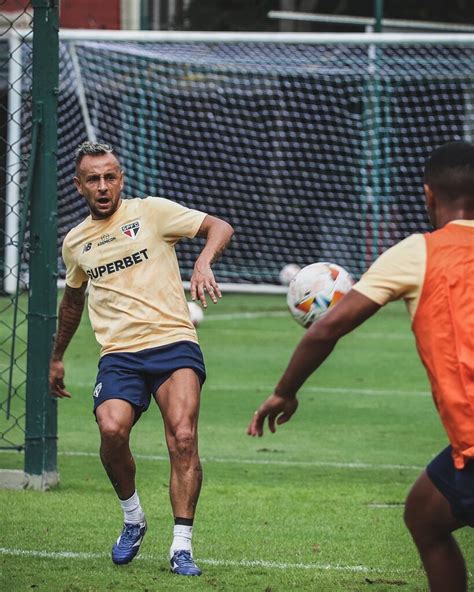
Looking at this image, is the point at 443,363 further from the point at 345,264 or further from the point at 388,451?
the point at 345,264

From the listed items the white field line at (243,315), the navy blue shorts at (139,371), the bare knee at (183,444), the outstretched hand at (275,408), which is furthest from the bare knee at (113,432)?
the white field line at (243,315)

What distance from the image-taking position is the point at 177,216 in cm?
651

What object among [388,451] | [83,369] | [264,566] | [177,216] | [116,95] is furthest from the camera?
[116,95]

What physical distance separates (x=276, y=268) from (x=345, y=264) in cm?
140

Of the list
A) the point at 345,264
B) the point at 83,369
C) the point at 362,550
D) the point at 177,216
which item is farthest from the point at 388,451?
the point at 345,264

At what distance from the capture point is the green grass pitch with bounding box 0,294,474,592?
5965mm

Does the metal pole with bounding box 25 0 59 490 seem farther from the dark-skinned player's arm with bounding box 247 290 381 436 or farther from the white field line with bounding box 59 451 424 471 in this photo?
the dark-skinned player's arm with bounding box 247 290 381 436

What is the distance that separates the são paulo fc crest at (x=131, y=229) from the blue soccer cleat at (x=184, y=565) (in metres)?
1.59

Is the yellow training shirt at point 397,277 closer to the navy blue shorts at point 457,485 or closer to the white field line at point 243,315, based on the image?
the navy blue shorts at point 457,485

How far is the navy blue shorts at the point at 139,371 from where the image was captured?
6.27 metres

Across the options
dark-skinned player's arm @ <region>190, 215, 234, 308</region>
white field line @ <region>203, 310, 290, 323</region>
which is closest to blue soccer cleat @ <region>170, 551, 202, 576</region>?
dark-skinned player's arm @ <region>190, 215, 234, 308</region>

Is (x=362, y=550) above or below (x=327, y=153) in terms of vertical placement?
above

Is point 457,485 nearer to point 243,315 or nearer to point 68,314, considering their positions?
point 68,314

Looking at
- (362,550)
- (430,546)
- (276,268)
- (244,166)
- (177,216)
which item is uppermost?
(177,216)
